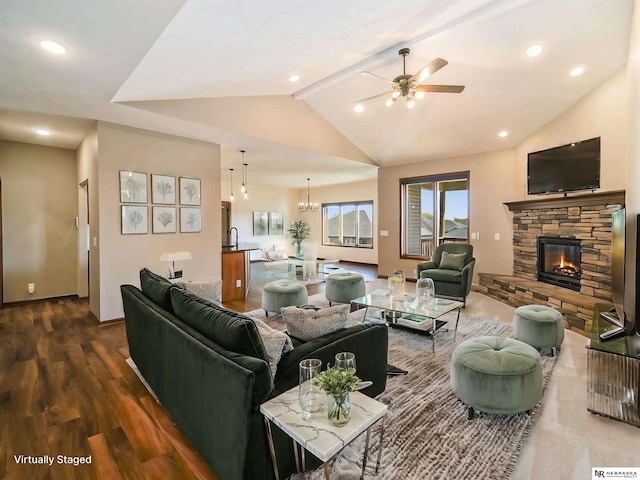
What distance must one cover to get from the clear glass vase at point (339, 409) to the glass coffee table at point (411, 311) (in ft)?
6.54

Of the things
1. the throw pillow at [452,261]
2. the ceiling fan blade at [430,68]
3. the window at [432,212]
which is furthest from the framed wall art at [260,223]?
the ceiling fan blade at [430,68]

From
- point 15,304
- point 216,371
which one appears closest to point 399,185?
point 216,371

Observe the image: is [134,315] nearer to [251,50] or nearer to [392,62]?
[251,50]

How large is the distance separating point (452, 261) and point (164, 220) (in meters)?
4.81

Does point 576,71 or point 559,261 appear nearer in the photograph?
point 576,71

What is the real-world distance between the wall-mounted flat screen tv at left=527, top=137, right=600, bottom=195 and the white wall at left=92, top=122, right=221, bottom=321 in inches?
203

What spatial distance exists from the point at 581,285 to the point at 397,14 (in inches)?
171

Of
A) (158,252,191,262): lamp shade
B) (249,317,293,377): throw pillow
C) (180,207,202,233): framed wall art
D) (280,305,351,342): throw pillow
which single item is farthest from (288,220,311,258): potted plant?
(249,317,293,377): throw pillow

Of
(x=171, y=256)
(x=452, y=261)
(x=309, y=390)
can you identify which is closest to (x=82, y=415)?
(x=309, y=390)

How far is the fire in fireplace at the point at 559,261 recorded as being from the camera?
471 cm

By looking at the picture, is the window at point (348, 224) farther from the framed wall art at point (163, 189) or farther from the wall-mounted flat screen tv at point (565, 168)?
the framed wall art at point (163, 189)

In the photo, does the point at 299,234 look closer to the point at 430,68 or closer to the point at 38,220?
the point at 38,220

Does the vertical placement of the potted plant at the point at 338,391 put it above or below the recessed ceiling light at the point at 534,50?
below

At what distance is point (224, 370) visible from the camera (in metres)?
1.50
